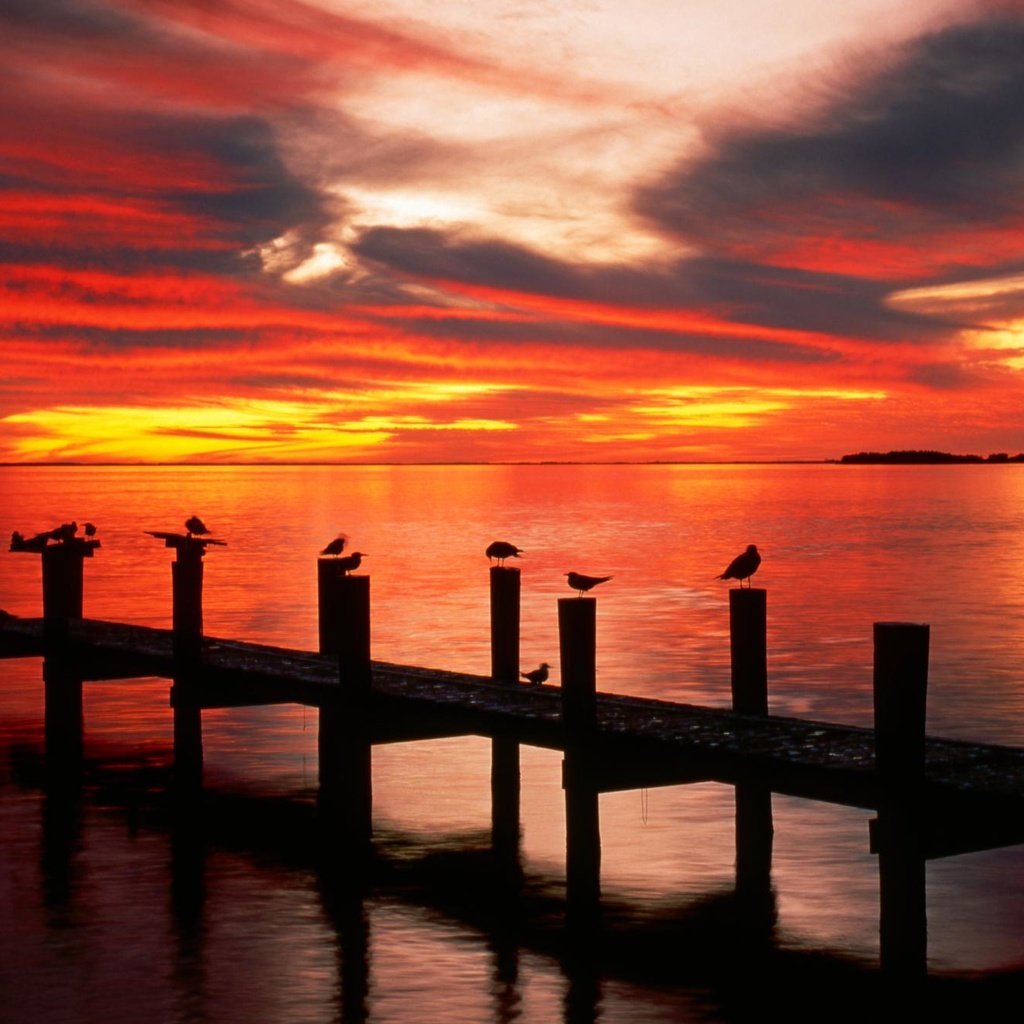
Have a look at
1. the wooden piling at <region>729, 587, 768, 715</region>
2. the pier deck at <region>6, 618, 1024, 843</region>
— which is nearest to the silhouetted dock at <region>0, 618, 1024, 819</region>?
the pier deck at <region>6, 618, 1024, 843</region>

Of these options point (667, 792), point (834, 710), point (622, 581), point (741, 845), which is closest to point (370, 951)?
point (741, 845)

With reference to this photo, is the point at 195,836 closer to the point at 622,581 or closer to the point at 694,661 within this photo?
the point at 694,661

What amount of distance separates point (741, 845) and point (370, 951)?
15.7 ft

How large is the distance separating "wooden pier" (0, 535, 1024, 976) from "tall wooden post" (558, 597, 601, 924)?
20 millimetres

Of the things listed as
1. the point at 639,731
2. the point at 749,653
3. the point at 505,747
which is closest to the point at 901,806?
the point at 639,731

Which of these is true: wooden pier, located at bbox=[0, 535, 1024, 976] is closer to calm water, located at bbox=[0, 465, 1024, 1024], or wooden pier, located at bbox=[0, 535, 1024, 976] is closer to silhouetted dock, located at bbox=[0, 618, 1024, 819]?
A: silhouetted dock, located at bbox=[0, 618, 1024, 819]

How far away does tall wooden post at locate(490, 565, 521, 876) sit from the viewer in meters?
19.1

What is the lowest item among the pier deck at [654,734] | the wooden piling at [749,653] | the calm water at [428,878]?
the calm water at [428,878]

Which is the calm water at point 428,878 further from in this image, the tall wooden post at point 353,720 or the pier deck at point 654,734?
the pier deck at point 654,734

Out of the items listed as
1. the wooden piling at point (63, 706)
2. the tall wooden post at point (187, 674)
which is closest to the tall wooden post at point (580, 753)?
the tall wooden post at point (187, 674)

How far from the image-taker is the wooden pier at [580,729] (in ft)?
42.8

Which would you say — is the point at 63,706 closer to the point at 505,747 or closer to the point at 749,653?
the point at 505,747

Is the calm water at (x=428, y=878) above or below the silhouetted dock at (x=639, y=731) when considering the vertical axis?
below

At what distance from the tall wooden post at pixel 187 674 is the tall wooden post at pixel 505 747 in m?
3.98
